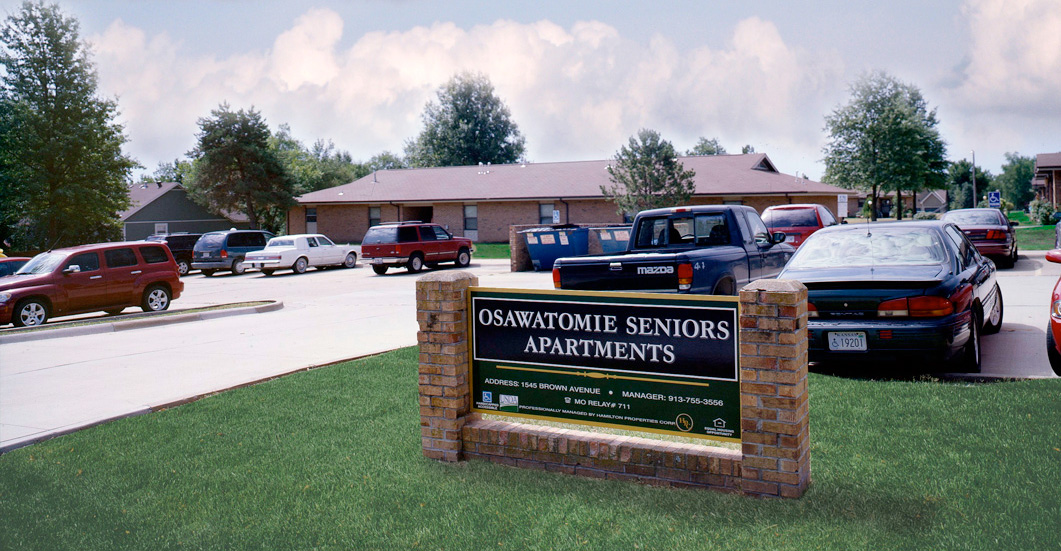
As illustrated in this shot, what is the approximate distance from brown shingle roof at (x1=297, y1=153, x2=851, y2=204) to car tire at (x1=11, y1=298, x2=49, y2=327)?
31365 millimetres

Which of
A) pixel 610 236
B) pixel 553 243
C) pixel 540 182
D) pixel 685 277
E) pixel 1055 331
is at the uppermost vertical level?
pixel 540 182

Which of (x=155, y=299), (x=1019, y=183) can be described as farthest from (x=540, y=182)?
(x=1019, y=183)

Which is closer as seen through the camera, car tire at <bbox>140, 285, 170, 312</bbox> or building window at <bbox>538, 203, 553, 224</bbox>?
car tire at <bbox>140, 285, 170, 312</bbox>

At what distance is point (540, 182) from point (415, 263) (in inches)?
816

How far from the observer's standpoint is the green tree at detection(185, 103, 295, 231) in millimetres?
51469

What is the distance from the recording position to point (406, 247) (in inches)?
1101

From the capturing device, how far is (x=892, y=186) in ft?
154

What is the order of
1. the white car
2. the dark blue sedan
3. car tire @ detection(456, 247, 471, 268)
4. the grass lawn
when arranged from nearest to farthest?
the grass lawn, the dark blue sedan, the white car, car tire @ detection(456, 247, 471, 268)

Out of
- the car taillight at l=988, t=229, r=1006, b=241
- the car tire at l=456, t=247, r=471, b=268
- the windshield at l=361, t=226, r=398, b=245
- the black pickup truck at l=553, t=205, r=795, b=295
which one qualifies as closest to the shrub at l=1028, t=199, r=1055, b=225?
the car taillight at l=988, t=229, r=1006, b=241

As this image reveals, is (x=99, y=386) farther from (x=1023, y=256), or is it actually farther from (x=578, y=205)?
(x=578, y=205)

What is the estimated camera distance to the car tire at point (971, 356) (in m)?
7.57

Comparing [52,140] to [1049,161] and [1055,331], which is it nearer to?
[1055,331]

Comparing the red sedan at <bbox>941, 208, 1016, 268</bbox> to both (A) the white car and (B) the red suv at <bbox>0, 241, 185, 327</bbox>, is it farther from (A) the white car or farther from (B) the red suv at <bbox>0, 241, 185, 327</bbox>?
(A) the white car

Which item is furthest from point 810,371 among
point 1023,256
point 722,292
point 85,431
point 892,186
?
point 892,186
